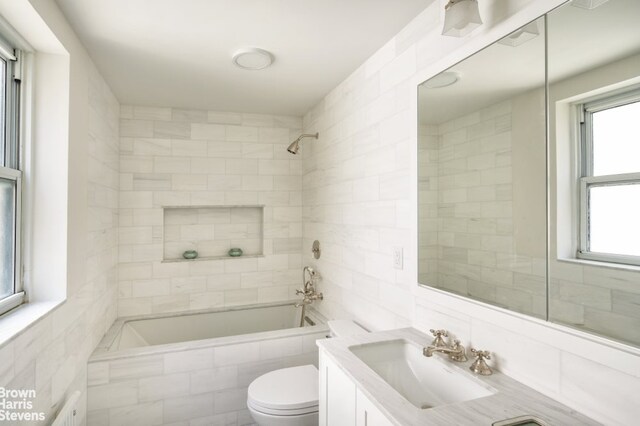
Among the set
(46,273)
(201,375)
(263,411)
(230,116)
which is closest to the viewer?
(46,273)

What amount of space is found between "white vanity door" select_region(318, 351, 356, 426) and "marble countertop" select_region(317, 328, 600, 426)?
0.07 m

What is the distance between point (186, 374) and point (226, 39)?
2154 mm

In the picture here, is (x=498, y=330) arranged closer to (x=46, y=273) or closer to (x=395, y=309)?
(x=395, y=309)

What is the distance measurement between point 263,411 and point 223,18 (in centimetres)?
214

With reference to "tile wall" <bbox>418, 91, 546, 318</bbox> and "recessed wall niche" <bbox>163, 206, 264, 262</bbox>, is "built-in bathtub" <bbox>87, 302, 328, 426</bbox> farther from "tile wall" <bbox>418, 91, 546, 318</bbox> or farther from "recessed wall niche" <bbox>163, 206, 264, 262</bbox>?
"tile wall" <bbox>418, 91, 546, 318</bbox>

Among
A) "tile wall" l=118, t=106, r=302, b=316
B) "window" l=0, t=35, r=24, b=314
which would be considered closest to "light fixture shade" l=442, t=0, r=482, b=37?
"window" l=0, t=35, r=24, b=314

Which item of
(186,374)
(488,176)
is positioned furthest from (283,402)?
(488,176)

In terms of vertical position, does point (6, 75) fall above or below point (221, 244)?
above

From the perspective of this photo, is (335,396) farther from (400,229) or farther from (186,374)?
(186,374)

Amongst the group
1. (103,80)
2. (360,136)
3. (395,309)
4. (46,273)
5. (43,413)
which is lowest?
(43,413)

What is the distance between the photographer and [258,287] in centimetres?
350

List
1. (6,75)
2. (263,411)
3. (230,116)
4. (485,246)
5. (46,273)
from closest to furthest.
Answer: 1. (485,246)
2. (6,75)
3. (46,273)
4. (263,411)
5. (230,116)

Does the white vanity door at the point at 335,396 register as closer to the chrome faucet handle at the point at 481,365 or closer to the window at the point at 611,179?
the chrome faucet handle at the point at 481,365

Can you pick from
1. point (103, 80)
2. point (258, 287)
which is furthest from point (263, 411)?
point (103, 80)
